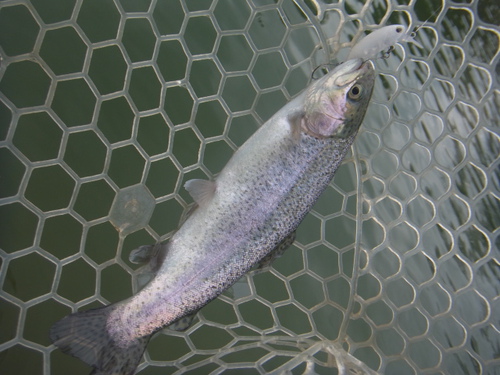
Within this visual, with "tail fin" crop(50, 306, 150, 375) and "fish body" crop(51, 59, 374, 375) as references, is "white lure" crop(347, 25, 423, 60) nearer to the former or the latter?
"fish body" crop(51, 59, 374, 375)

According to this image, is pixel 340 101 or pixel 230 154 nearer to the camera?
pixel 340 101

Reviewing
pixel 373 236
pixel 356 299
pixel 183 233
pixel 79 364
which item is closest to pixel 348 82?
pixel 183 233

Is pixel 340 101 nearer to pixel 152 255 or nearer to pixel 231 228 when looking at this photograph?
pixel 231 228

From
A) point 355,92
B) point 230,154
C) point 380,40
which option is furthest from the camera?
point 230,154

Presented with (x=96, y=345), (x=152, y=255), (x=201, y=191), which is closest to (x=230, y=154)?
(x=201, y=191)

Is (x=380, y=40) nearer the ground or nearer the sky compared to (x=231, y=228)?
nearer the sky

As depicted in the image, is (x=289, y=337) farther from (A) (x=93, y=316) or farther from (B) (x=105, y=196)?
(B) (x=105, y=196)

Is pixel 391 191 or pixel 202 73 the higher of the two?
pixel 202 73
